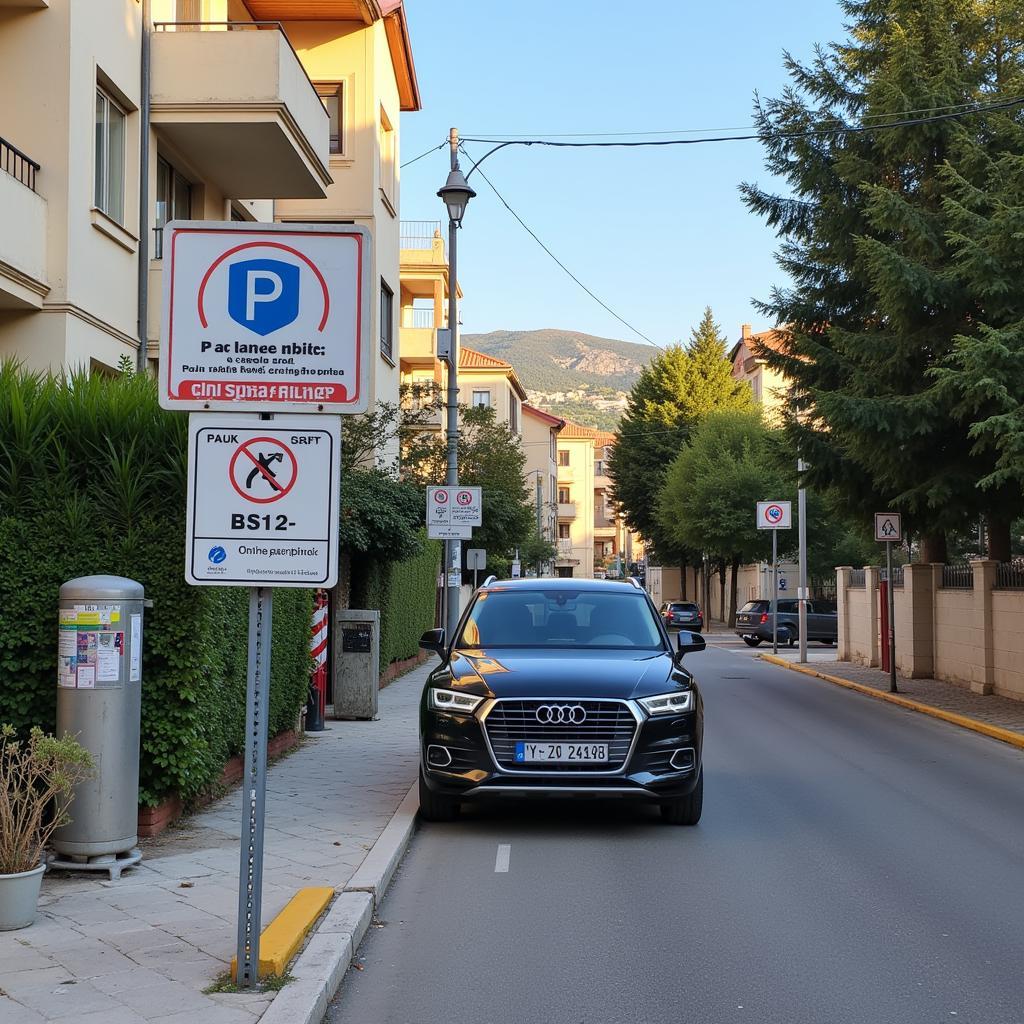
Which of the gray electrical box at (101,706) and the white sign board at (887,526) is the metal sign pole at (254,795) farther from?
the white sign board at (887,526)

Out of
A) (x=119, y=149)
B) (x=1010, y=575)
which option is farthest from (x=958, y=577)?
(x=119, y=149)

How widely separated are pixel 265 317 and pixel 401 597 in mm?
19873

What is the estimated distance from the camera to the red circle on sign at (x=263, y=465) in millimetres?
5676

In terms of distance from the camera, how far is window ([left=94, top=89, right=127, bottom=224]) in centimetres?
1591

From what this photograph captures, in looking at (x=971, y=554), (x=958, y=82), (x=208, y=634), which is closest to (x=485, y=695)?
(x=208, y=634)

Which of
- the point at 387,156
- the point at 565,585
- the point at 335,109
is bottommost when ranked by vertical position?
the point at 565,585

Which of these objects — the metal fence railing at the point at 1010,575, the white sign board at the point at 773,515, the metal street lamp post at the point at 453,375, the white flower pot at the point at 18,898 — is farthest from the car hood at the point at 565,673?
the white sign board at the point at 773,515

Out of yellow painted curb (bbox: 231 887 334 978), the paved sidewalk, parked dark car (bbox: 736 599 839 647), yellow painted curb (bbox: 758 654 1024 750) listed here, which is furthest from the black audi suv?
parked dark car (bbox: 736 599 839 647)

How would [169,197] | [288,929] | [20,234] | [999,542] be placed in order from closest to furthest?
[288,929]
[20,234]
[169,197]
[999,542]

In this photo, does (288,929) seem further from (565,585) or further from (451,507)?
(451,507)

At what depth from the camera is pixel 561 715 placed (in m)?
9.30

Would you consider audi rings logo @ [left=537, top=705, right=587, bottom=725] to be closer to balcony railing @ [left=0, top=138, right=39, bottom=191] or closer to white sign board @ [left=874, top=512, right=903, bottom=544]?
balcony railing @ [left=0, top=138, right=39, bottom=191]

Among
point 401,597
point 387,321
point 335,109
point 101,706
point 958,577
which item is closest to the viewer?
point 101,706

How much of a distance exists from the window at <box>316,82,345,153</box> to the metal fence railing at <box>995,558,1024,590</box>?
47.3 ft
